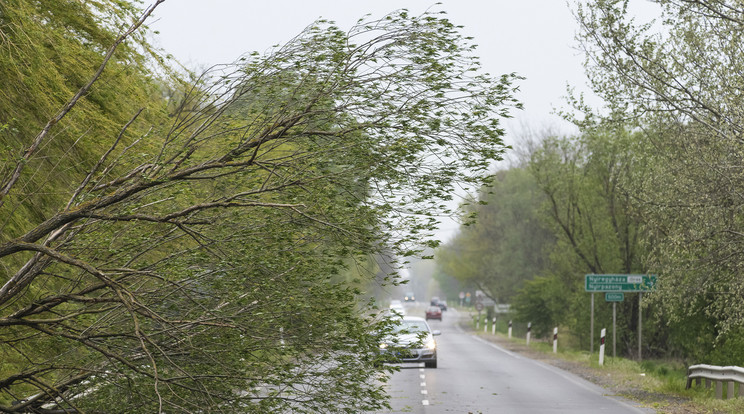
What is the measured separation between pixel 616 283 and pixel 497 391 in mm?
10217

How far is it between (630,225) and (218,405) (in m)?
28.0

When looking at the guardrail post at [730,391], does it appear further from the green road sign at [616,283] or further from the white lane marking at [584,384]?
the green road sign at [616,283]

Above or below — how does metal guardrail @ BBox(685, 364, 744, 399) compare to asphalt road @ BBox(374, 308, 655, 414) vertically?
above

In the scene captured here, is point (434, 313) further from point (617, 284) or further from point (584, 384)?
point (584, 384)

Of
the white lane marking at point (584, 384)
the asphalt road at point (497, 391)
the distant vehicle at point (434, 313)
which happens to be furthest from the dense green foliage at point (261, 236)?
the distant vehicle at point (434, 313)

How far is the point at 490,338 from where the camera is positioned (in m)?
51.0

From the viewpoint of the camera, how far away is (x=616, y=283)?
93.7ft

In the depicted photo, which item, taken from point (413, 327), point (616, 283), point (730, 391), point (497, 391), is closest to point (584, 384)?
point (497, 391)

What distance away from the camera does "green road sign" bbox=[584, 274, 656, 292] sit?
27.9 meters

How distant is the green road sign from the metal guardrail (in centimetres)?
858

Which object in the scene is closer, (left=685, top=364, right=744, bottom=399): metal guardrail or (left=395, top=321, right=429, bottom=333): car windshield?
(left=395, top=321, right=429, bottom=333): car windshield

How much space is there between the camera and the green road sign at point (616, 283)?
2788 centimetres

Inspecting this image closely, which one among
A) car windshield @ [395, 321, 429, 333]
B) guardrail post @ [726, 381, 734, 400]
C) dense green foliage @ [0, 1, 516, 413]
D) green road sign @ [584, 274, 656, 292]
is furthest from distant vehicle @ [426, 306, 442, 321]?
dense green foliage @ [0, 1, 516, 413]

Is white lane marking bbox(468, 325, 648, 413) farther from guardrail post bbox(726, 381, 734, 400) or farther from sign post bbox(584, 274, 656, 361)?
sign post bbox(584, 274, 656, 361)
